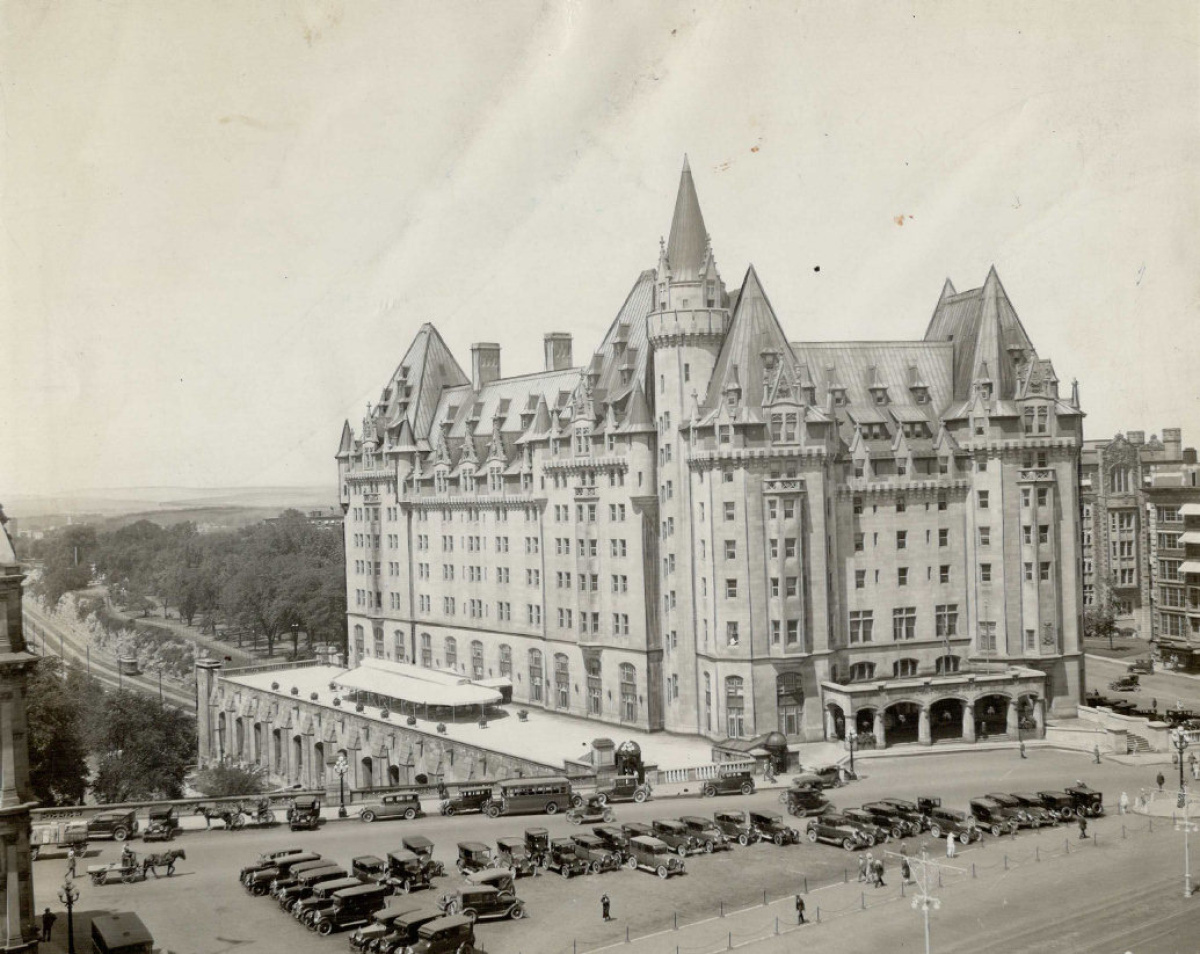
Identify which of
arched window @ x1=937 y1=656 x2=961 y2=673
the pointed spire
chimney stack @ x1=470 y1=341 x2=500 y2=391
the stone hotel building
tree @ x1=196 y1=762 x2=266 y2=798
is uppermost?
the pointed spire

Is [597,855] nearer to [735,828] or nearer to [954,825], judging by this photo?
[735,828]

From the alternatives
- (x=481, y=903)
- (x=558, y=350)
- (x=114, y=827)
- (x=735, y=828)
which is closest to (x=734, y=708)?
(x=735, y=828)

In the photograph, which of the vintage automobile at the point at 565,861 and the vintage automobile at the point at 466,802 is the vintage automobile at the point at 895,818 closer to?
the vintage automobile at the point at 565,861

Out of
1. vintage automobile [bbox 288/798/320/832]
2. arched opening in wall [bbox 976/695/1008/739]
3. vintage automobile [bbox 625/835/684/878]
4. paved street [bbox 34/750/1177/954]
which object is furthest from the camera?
arched opening in wall [bbox 976/695/1008/739]

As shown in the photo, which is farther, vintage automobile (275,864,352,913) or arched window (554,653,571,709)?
arched window (554,653,571,709)

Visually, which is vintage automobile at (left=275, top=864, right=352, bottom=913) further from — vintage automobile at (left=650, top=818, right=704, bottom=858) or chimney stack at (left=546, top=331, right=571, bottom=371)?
chimney stack at (left=546, top=331, right=571, bottom=371)

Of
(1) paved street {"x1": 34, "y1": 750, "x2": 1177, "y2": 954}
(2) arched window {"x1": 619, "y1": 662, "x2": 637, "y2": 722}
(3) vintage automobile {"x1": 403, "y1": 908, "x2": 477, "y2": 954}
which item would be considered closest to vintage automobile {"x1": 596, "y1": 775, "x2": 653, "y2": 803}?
(1) paved street {"x1": 34, "y1": 750, "x2": 1177, "y2": 954}

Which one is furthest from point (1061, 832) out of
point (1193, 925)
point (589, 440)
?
point (589, 440)
